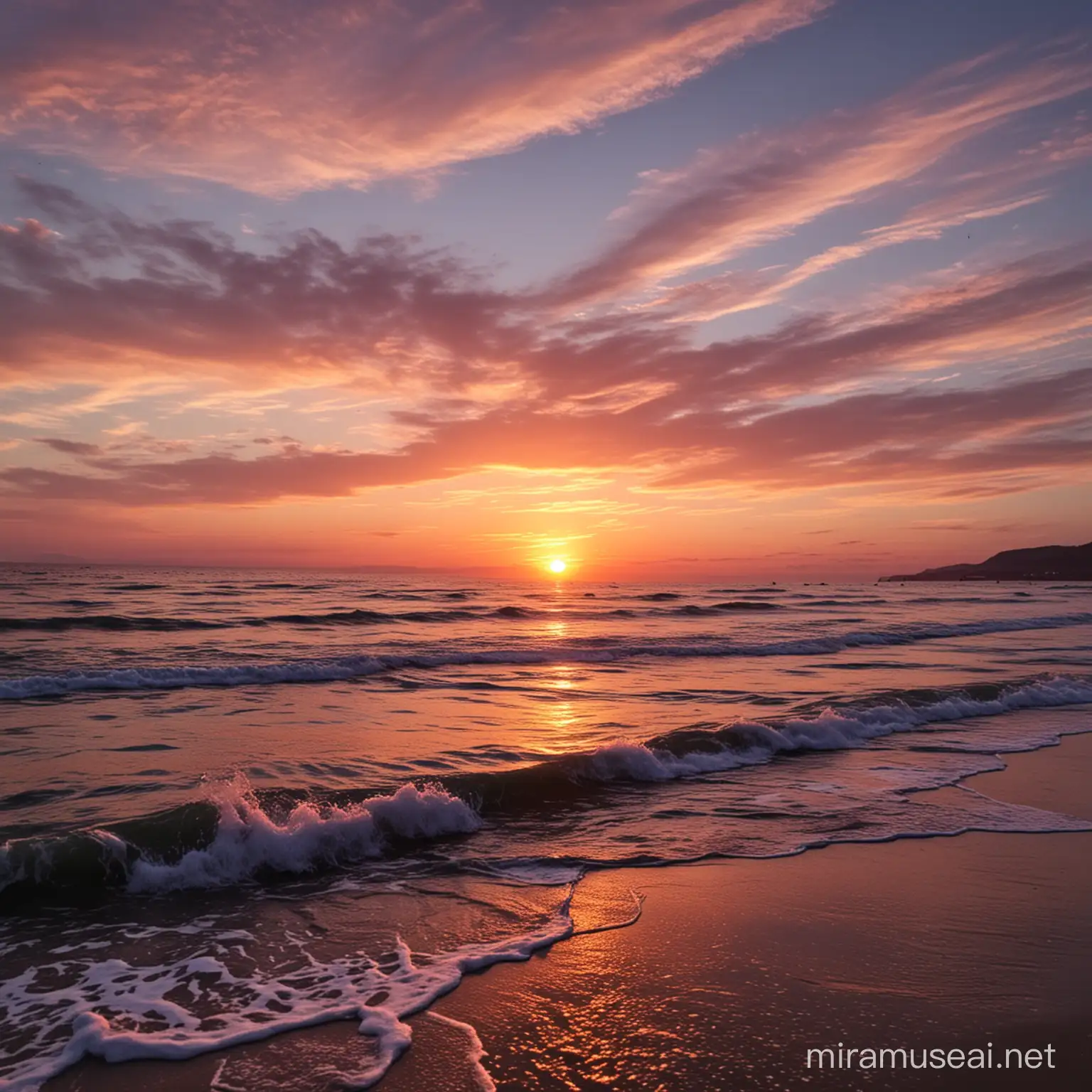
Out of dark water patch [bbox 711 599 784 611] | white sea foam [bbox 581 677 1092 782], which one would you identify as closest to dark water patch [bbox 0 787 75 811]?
white sea foam [bbox 581 677 1092 782]

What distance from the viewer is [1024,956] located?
219 inches

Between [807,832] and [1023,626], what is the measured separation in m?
37.8

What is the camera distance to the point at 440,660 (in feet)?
79.5

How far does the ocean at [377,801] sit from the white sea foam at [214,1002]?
0.02 meters

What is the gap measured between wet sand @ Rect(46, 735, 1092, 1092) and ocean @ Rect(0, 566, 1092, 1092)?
0.21 metres

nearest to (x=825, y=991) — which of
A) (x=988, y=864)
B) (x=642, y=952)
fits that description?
(x=642, y=952)

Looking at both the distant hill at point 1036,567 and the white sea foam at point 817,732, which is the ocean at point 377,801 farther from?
the distant hill at point 1036,567

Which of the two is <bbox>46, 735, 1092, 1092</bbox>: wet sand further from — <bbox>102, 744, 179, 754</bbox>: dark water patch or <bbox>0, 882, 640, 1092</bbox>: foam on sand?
<bbox>102, 744, 179, 754</bbox>: dark water patch

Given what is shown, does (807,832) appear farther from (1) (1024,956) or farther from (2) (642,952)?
(2) (642,952)

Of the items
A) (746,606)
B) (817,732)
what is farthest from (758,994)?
(746,606)

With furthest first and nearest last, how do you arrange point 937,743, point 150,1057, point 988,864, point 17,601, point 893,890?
point 17,601, point 937,743, point 988,864, point 893,890, point 150,1057

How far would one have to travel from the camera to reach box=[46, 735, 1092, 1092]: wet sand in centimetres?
424

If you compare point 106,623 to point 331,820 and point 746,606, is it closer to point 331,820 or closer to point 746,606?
point 331,820

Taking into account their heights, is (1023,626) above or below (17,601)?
below
